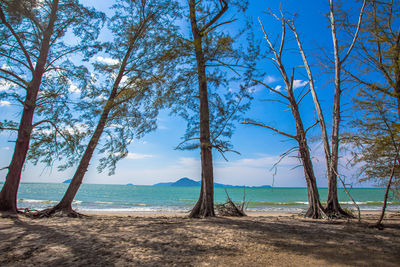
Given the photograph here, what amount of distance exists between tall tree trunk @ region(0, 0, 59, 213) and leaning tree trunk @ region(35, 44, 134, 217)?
117 cm

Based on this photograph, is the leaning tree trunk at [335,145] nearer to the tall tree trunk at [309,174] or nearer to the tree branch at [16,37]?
the tall tree trunk at [309,174]

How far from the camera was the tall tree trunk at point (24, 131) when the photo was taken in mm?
→ 7141

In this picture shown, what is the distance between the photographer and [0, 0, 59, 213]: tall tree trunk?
7141 mm

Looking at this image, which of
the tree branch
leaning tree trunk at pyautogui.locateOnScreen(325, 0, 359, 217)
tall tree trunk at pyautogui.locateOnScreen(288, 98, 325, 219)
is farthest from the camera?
tall tree trunk at pyautogui.locateOnScreen(288, 98, 325, 219)

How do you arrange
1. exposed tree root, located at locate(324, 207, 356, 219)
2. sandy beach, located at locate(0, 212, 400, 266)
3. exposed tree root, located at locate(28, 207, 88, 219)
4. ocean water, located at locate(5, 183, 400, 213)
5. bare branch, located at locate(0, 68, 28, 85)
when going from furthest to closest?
ocean water, located at locate(5, 183, 400, 213), exposed tree root, located at locate(324, 207, 356, 219), exposed tree root, located at locate(28, 207, 88, 219), bare branch, located at locate(0, 68, 28, 85), sandy beach, located at locate(0, 212, 400, 266)

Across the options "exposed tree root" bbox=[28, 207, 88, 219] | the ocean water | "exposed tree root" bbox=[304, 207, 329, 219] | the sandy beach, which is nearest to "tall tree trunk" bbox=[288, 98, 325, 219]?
"exposed tree root" bbox=[304, 207, 329, 219]

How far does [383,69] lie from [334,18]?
3.23 meters

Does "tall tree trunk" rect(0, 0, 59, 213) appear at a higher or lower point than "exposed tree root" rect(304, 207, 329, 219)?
higher

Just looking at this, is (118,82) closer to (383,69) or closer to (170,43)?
(170,43)

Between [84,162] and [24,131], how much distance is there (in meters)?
2.20

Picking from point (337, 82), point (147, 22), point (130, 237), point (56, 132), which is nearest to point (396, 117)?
point (337, 82)

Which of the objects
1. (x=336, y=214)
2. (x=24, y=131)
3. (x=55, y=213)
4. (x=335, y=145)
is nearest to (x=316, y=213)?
(x=336, y=214)

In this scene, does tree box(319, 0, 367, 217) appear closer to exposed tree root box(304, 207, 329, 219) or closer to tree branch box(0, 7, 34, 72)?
exposed tree root box(304, 207, 329, 219)

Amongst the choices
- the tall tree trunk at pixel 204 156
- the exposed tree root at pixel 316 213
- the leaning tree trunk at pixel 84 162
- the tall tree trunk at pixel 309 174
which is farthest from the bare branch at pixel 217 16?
the exposed tree root at pixel 316 213
